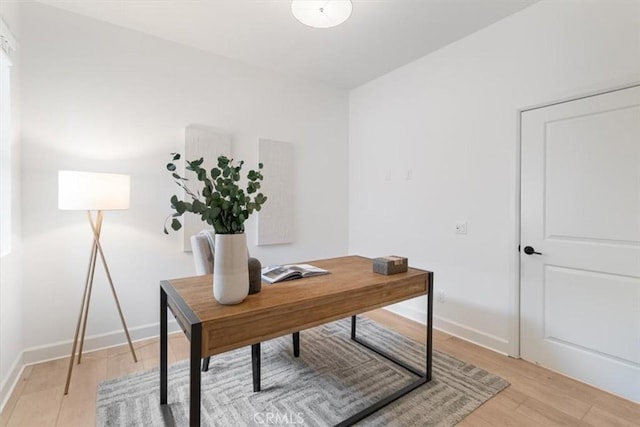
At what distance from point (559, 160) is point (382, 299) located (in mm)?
1730

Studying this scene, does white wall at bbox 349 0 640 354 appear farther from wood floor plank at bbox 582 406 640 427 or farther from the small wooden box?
the small wooden box

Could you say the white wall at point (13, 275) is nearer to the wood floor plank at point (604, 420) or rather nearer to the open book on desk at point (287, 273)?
the open book on desk at point (287, 273)

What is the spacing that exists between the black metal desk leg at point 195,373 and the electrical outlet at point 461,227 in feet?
8.10

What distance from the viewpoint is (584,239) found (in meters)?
2.12

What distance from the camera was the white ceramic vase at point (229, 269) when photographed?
130 centimetres

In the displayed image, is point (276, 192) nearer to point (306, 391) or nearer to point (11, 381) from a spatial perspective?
point (306, 391)

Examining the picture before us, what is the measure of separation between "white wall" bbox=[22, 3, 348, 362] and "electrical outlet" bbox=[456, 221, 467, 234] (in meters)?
1.98

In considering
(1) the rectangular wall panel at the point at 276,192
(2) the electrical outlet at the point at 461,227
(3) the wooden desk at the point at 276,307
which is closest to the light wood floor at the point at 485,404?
(3) the wooden desk at the point at 276,307

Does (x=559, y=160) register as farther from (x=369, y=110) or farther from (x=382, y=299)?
(x=369, y=110)

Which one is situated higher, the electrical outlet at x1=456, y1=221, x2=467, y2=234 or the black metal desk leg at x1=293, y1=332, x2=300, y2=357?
the electrical outlet at x1=456, y1=221, x2=467, y2=234

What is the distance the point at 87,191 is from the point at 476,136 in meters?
3.11

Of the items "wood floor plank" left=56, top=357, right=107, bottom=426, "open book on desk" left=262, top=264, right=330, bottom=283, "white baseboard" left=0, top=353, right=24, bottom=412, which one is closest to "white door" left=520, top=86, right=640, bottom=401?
"open book on desk" left=262, top=264, right=330, bottom=283

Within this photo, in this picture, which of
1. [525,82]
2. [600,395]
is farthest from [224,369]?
[525,82]

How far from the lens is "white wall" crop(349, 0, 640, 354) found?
2092 mm
